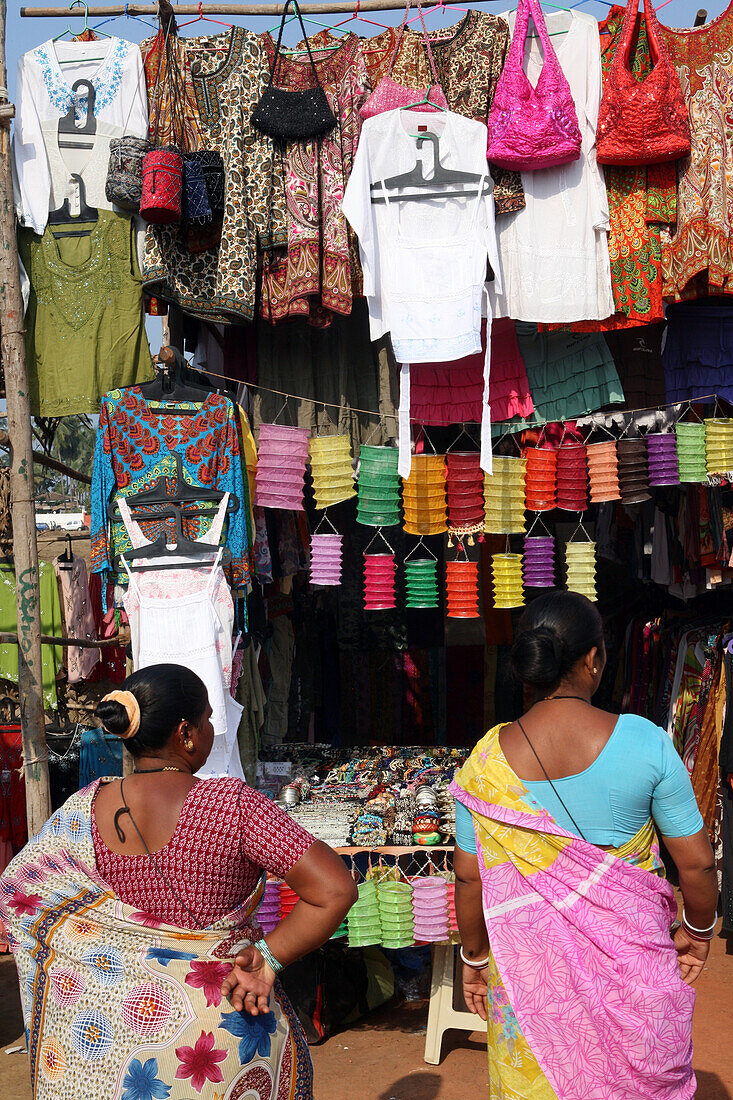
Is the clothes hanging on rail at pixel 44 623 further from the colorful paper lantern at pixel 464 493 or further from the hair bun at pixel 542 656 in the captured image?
the hair bun at pixel 542 656

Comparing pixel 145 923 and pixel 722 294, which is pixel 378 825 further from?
pixel 722 294

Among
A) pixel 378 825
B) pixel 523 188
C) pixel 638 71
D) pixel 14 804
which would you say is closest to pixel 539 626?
pixel 378 825

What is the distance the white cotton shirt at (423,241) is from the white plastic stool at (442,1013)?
272cm

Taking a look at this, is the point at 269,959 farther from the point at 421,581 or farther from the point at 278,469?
the point at 421,581

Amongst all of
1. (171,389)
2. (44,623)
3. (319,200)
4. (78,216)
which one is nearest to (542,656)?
(171,389)

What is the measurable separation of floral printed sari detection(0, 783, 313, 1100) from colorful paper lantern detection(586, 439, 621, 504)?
3.20m

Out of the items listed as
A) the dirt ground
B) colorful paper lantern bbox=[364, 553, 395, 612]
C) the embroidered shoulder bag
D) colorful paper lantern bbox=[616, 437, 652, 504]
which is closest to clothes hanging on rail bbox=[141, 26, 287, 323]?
colorful paper lantern bbox=[364, 553, 395, 612]

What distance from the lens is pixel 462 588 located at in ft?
15.9

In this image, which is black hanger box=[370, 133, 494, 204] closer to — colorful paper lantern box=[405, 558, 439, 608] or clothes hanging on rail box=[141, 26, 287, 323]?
clothes hanging on rail box=[141, 26, 287, 323]

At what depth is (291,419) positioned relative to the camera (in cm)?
506

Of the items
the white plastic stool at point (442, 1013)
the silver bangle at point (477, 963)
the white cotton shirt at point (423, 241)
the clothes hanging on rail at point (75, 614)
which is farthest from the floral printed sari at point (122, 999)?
the clothes hanging on rail at point (75, 614)

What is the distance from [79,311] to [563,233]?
231cm

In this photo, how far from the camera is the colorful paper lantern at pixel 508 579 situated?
16.0ft

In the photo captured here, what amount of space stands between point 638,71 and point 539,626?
11.7 feet
